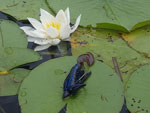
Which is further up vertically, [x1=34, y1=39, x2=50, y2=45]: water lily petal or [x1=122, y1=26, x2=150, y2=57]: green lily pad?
[x1=34, y1=39, x2=50, y2=45]: water lily petal

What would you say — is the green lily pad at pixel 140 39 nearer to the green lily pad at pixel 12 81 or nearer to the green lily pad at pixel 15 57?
the green lily pad at pixel 15 57

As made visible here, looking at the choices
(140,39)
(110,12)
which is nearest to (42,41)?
(110,12)

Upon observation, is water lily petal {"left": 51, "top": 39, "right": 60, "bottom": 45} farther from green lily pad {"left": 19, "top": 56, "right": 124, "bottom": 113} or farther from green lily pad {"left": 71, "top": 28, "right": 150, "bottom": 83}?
green lily pad {"left": 19, "top": 56, "right": 124, "bottom": 113}

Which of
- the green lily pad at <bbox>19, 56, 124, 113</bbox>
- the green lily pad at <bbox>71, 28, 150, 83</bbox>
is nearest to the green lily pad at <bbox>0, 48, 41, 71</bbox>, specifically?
the green lily pad at <bbox>19, 56, 124, 113</bbox>

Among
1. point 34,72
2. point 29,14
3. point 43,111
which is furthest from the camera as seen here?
point 29,14

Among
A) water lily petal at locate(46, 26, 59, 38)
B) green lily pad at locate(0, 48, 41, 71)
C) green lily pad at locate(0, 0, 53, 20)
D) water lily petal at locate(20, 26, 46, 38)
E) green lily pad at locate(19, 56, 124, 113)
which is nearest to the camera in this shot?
green lily pad at locate(19, 56, 124, 113)

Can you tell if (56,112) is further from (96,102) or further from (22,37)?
(22,37)

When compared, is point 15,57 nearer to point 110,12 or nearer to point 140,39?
point 110,12

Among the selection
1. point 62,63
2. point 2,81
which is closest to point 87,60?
point 62,63
